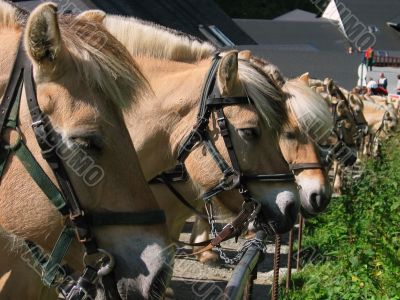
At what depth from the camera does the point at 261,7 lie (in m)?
57.3

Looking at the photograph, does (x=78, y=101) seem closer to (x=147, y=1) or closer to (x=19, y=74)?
(x=19, y=74)

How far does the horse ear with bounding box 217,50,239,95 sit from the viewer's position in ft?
12.9

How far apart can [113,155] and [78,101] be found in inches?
9.2

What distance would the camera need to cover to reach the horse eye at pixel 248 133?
13.3ft

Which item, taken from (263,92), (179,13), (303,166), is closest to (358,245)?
(303,166)

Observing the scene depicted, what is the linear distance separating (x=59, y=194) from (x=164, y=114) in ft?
5.71

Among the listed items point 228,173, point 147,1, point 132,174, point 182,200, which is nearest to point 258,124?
point 228,173

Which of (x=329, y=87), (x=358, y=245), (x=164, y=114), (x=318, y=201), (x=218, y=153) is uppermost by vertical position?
(x=164, y=114)

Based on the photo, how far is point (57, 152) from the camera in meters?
2.22

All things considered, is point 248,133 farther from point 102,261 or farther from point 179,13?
point 179,13

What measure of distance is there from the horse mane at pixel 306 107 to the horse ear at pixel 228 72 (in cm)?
171

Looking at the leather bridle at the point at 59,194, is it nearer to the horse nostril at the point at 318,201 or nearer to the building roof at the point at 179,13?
the horse nostril at the point at 318,201

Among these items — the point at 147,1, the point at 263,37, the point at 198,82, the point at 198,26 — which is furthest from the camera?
the point at 263,37

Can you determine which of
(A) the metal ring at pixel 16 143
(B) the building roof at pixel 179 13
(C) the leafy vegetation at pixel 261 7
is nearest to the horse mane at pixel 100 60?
(A) the metal ring at pixel 16 143
